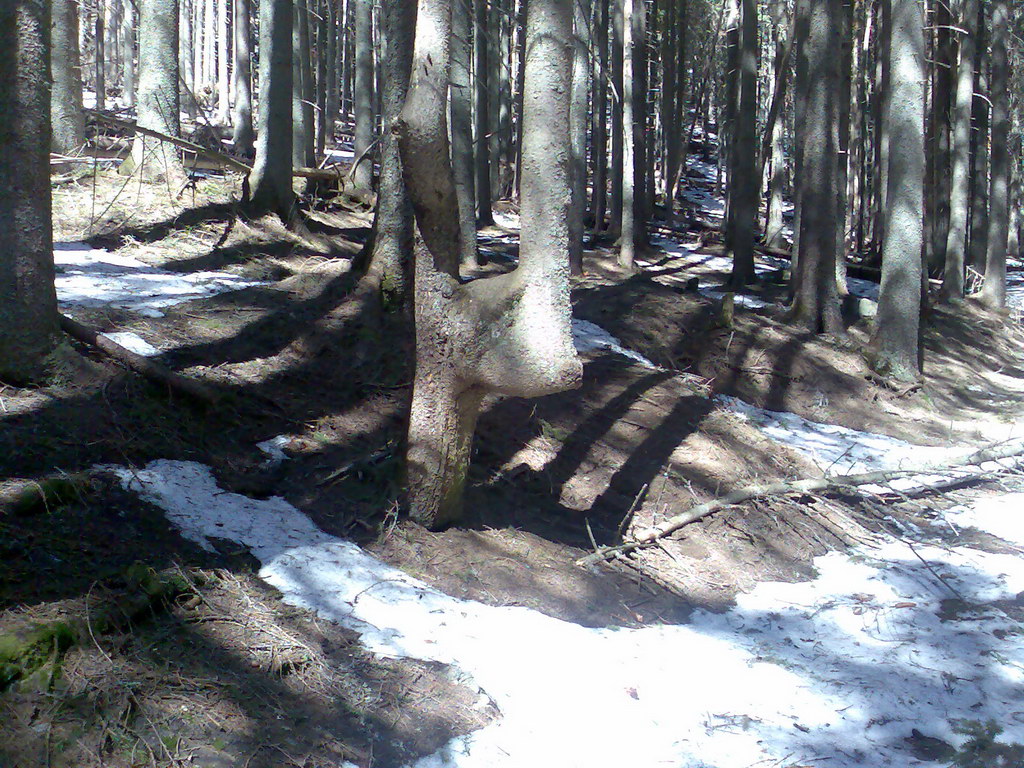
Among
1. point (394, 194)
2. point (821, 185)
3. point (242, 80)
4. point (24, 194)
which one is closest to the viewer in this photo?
point (24, 194)

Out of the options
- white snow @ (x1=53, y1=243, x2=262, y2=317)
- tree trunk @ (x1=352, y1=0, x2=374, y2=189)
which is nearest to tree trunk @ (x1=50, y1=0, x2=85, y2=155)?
white snow @ (x1=53, y1=243, x2=262, y2=317)

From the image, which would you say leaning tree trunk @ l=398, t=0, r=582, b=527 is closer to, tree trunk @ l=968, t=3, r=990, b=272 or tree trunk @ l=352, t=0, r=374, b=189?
tree trunk @ l=352, t=0, r=374, b=189

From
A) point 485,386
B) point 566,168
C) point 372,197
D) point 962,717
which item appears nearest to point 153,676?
point 485,386

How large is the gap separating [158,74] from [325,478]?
7.35 meters

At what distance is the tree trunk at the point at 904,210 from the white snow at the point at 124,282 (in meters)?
8.50

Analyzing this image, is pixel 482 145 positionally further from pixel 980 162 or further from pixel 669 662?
pixel 669 662

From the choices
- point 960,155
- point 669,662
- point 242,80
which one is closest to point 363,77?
point 242,80

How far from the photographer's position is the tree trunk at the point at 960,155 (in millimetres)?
18125

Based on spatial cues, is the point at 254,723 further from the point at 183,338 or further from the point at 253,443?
the point at 183,338

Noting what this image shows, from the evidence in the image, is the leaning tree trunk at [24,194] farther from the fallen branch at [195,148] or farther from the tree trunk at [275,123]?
the tree trunk at [275,123]

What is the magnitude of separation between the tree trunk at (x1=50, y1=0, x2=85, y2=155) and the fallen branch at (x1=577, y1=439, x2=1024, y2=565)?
8.85 m

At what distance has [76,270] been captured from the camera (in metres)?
8.76

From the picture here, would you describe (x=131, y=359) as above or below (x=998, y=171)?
below

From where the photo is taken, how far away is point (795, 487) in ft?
24.7
